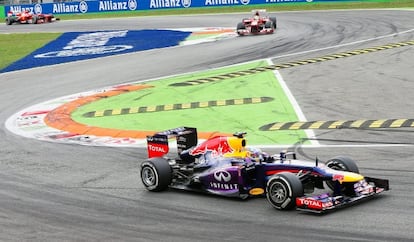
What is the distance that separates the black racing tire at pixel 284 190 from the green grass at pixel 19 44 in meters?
27.6

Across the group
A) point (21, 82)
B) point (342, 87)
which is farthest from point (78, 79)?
point (342, 87)

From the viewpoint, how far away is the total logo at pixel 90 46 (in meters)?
40.5

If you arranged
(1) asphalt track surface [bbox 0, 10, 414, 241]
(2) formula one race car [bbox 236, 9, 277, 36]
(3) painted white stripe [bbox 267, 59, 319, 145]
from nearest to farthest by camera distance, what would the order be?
(1) asphalt track surface [bbox 0, 10, 414, 241] < (3) painted white stripe [bbox 267, 59, 319, 145] < (2) formula one race car [bbox 236, 9, 277, 36]

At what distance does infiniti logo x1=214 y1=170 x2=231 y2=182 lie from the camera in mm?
12766

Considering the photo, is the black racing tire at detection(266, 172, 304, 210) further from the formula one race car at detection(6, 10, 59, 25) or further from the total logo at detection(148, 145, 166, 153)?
the formula one race car at detection(6, 10, 59, 25)

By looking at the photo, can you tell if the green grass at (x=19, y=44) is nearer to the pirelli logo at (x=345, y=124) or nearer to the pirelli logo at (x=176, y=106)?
the pirelli logo at (x=176, y=106)

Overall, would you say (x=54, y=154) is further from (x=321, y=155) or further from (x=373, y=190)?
(x=373, y=190)

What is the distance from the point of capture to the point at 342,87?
2388cm

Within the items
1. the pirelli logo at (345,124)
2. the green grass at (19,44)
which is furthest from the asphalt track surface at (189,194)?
the green grass at (19,44)

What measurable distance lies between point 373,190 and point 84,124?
1132cm

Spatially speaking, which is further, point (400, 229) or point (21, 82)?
point (21, 82)

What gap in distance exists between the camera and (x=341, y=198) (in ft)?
38.0

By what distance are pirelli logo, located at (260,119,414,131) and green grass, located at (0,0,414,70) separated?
2186 centimetres

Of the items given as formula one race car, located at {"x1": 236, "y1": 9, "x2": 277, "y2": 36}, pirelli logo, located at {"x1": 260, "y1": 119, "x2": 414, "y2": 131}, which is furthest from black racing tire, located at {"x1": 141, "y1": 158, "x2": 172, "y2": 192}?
formula one race car, located at {"x1": 236, "y1": 9, "x2": 277, "y2": 36}
